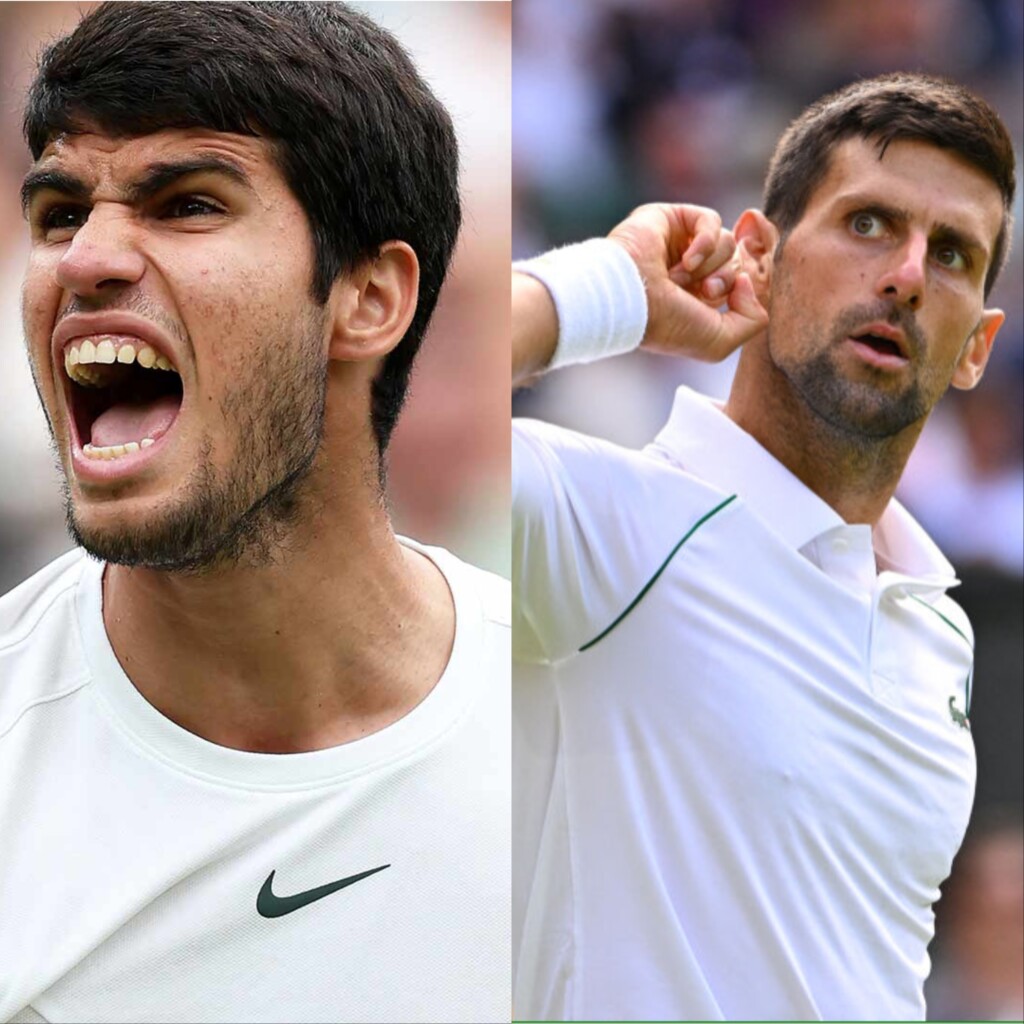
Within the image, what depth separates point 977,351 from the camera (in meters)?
1.35

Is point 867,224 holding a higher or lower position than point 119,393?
higher

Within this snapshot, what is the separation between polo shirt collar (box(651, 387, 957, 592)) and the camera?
1312mm

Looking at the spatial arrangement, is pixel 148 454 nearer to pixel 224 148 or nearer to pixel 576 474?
pixel 224 148

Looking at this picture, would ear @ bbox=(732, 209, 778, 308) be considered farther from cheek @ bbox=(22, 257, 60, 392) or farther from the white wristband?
cheek @ bbox=(22, 257, 60, 392)

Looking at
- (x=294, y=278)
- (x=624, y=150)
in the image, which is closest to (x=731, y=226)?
(x=624, y=150)

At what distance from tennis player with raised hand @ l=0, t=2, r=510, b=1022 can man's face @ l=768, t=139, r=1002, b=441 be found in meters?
0.33

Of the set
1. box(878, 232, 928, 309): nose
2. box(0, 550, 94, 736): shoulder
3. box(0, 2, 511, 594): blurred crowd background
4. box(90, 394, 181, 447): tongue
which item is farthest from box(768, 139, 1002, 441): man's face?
box(0, 550, 94, 736): shoulder

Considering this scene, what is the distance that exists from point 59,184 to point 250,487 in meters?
0.30

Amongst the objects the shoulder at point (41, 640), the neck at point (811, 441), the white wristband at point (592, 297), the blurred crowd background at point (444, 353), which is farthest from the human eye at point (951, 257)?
the shoulder at point (41, 640)

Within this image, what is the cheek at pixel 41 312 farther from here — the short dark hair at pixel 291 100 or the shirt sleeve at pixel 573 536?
the shirt sleeve at pixel 573 536

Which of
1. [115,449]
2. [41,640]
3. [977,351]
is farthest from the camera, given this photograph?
[977,351]

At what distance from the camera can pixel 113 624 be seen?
48.6 inches

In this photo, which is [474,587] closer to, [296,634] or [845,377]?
[296,634]

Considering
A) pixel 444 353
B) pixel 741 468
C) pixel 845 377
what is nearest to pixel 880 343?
pixel 845 377
